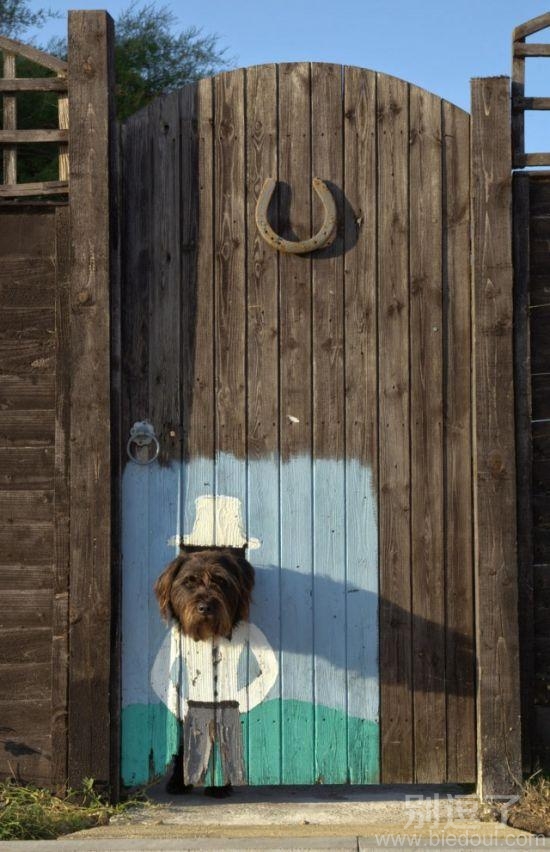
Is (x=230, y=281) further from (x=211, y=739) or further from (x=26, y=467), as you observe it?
(x=211, y=739)

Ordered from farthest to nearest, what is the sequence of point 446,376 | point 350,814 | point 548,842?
point 446,376, point 350,814, point 548,842

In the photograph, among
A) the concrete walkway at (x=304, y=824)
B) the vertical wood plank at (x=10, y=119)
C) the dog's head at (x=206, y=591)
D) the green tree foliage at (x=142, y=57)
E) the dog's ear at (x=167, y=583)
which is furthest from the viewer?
the green tree foliage at (x=142, y=57)

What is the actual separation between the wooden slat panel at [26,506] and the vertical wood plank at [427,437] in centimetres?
174

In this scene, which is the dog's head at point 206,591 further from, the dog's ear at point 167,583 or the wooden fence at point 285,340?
the wooden fence at point 285,340

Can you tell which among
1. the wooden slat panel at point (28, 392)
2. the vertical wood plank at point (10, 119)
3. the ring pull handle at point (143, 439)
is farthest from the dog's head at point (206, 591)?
the vertical wood plank at point (10, 119)

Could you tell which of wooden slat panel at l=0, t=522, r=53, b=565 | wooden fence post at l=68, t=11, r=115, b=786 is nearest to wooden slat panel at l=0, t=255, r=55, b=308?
wooden fence post at l=68, t=11, r=115, b=786

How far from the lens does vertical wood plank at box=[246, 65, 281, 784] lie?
16.5 feet

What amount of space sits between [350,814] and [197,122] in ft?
10.9

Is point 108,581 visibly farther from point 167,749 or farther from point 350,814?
point 350,814

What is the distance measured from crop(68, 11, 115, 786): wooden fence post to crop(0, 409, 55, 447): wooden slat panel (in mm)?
178

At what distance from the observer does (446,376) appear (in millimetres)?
5051

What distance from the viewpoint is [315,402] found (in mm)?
5051

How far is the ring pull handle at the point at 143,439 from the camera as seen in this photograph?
504cm

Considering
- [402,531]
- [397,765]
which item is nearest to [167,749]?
[397,765]
